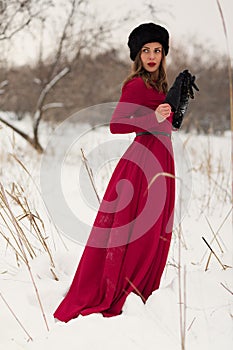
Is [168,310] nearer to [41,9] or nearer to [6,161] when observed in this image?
[6,161]

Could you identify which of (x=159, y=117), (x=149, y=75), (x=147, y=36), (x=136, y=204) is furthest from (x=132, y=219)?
(x=147, y=36)

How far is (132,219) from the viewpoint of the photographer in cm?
134

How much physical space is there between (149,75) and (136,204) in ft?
1.46

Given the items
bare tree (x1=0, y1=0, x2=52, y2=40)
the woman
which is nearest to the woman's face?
the woman

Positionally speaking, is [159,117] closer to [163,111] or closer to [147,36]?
[163,111]

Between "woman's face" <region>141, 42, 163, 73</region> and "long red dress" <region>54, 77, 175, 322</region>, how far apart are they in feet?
0.19

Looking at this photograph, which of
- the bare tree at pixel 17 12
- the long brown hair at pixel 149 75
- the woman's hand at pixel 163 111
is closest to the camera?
the woman's hand at pixel 163 111

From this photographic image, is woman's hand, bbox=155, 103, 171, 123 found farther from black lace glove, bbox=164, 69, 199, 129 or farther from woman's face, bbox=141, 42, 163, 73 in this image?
woman's face, bbox=141, 42, 163, 73

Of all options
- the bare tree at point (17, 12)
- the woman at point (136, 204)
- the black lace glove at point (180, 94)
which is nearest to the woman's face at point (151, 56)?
the woman at point (136, 204)

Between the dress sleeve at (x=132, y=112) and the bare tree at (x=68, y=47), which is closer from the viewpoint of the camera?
the dress sleeve at (x=132, y=112)

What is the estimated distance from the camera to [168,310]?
51.9 inches

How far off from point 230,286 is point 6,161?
2786 millimetres

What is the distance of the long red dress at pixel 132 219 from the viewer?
133 cm

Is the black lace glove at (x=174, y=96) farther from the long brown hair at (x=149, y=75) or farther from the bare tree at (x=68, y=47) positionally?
the bare tree at (x=68, y=47)
